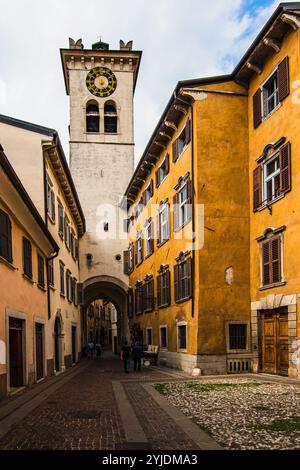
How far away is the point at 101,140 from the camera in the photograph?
43.8 metres

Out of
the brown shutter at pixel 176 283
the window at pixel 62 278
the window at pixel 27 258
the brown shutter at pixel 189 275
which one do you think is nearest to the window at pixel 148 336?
the window at pixel 62 278

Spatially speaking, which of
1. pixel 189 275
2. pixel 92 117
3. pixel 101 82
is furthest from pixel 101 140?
pixel 189 275

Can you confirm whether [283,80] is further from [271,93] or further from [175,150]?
[175,150]

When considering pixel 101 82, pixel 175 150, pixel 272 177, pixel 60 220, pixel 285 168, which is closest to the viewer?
pixel 285 168

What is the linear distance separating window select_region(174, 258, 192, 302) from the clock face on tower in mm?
25960

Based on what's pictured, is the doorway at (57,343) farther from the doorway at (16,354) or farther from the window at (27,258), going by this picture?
the doorway at (16,354)

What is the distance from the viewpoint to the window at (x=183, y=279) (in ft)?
68.7

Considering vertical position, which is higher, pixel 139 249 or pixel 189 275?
pixel 139 249

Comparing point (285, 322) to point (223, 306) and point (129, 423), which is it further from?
point (129, 423)

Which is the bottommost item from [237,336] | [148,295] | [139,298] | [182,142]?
[237,336]

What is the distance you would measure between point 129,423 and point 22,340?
7610 millimetres

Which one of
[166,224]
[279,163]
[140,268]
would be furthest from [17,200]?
[140,268]

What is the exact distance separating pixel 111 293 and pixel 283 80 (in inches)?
1290

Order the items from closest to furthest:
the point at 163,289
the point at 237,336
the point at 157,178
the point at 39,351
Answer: the point at 39,351
the point at 237,336
the point at 163,289
the point at 157,178
